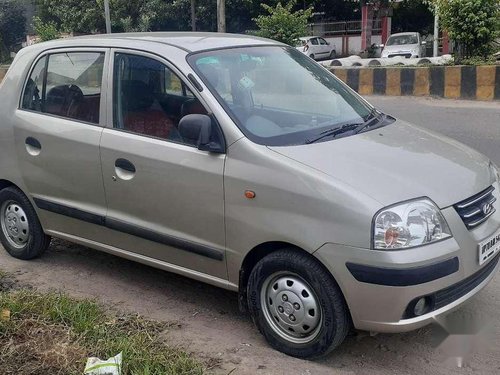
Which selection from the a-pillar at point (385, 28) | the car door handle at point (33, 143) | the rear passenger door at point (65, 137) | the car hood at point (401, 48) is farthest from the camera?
the a-pillar at point (385, 28)

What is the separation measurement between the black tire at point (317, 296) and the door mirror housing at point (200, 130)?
71 centimetres

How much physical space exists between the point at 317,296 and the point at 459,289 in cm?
73

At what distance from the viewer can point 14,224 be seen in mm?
4836

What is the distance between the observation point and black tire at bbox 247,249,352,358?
312 cm

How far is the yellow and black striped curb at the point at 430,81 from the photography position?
1089 centimetres

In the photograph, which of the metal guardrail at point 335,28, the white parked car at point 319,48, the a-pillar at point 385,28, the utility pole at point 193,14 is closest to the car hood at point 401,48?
the white parked car at point 319,48

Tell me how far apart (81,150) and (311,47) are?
3018 centimetres

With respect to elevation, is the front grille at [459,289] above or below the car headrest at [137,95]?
below

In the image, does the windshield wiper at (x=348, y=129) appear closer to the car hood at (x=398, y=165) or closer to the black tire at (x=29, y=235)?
the car hood at (x=398, y=165)

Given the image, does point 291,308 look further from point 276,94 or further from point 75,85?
point 75,85

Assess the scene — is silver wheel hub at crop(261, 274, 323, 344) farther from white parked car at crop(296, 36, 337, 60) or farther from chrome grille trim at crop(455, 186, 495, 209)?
white parked car at crop(296, 36, 337, 60)

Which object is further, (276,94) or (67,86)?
(67,86)

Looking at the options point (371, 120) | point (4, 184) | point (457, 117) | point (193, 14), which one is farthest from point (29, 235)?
point (193, 14)

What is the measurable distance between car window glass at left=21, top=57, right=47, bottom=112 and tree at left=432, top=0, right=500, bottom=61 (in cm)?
900
